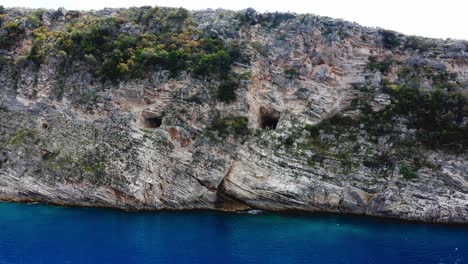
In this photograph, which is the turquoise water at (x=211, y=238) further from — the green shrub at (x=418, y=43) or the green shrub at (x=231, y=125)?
the green shrub at (x=418, y=43)

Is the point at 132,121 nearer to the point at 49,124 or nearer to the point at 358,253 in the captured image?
the point at 49,124

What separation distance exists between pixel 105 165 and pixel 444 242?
2436 centimetres

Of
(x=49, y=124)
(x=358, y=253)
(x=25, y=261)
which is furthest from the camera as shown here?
(x=49, y=124)

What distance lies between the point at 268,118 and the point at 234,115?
12.6 feet

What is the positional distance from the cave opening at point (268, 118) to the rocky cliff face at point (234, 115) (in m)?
0.13

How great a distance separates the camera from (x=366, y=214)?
3141cm

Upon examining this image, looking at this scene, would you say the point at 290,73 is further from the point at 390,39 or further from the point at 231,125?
the point at 390,39

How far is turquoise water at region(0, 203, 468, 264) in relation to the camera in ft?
76.1

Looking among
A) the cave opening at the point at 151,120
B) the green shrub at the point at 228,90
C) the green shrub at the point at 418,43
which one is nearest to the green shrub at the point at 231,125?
the green shrub at the point at 228,90

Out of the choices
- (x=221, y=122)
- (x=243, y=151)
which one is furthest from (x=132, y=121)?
(x=243, y=151)

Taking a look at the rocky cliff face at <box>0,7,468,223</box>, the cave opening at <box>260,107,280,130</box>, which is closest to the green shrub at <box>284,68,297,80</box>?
the rocky cliff face at <box>0,7,468,223</box>

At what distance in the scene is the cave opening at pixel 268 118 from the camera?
36.7m

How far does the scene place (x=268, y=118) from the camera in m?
37.6

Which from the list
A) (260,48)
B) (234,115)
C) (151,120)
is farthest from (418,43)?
(151,120)
